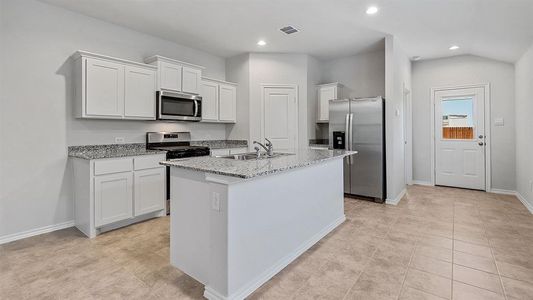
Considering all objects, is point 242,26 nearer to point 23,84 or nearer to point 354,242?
point 23,84

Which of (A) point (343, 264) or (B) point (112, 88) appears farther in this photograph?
(B) point (112, 88)

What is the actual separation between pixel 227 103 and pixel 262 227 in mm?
3367

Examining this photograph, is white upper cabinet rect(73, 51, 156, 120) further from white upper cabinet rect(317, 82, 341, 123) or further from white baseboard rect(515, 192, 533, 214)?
white baseboard rect(515, 192, 533, 214)

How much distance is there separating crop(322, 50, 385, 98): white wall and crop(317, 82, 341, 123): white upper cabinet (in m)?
0.26

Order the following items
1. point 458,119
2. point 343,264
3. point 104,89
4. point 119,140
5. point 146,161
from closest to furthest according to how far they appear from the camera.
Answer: point 343,264
point 104,89
point 146,161
point 119,140
point 458,119

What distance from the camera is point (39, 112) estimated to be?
2.96 m

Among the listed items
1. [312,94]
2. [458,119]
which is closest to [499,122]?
[458,119]

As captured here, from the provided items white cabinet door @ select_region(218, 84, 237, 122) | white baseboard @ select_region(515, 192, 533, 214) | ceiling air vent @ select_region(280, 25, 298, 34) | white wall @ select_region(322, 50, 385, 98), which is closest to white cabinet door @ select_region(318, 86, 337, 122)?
white wall @ select_region(322, 50, 385, 98)


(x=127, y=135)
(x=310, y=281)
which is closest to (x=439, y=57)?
(x=310, y=281)

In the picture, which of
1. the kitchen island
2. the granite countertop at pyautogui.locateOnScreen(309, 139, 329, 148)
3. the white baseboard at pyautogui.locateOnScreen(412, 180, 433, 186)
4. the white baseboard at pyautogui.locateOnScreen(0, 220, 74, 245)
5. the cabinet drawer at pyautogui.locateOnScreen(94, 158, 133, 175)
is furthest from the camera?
the white baseboard at pyautogui.locateOnScreen(412, 180, 433, 186)

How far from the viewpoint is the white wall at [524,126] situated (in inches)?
143

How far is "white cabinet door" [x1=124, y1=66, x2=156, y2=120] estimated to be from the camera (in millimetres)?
3397

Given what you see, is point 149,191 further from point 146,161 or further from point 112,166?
point 112,166

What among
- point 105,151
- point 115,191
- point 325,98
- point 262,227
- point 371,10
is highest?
point 371,10
